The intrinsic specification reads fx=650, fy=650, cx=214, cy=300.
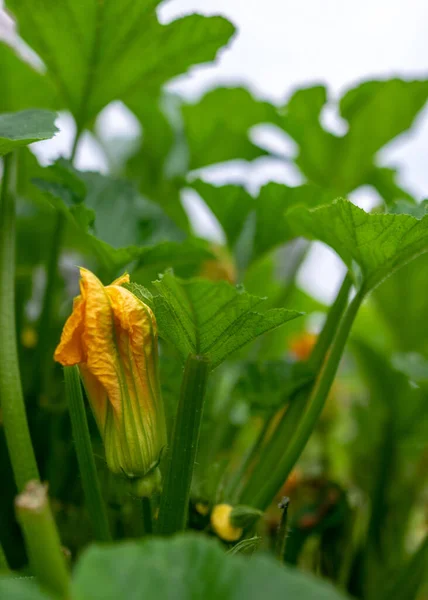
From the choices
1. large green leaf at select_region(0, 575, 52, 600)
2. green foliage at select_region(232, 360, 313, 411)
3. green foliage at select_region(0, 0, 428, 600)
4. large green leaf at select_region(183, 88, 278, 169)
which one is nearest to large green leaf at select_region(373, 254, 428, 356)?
green foliage at select_region(0, 0, 428, 600)

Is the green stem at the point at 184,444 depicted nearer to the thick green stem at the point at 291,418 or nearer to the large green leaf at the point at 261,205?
the thick green stem at the point at 291,418

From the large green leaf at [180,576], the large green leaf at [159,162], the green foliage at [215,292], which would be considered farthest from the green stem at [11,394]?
the large green leaf at [159,162]

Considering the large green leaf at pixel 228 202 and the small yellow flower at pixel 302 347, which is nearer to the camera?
the large green leaf at pixel 228 202

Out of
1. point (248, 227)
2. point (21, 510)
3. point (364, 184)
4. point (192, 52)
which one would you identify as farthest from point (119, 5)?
point (21, 510)

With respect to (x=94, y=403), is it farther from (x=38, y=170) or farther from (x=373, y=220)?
(x=38, y=170)

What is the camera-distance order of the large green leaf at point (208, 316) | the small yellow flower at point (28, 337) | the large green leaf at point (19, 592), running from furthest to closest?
the small yellow flower at point (28, 337) < the large green leaf at point (208, 316) < the large green leaf at point (19, 592)

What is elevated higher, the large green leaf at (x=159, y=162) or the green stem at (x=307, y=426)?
the large green leaf at (x=159, y=162)

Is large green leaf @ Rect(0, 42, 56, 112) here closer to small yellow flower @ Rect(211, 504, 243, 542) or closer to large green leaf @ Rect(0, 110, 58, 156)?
large green leaf @ Rect(0, 110, 58, 156)

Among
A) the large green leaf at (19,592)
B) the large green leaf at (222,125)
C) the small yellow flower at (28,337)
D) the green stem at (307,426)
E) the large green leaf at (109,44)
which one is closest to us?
the large green leaf at (19,592)
